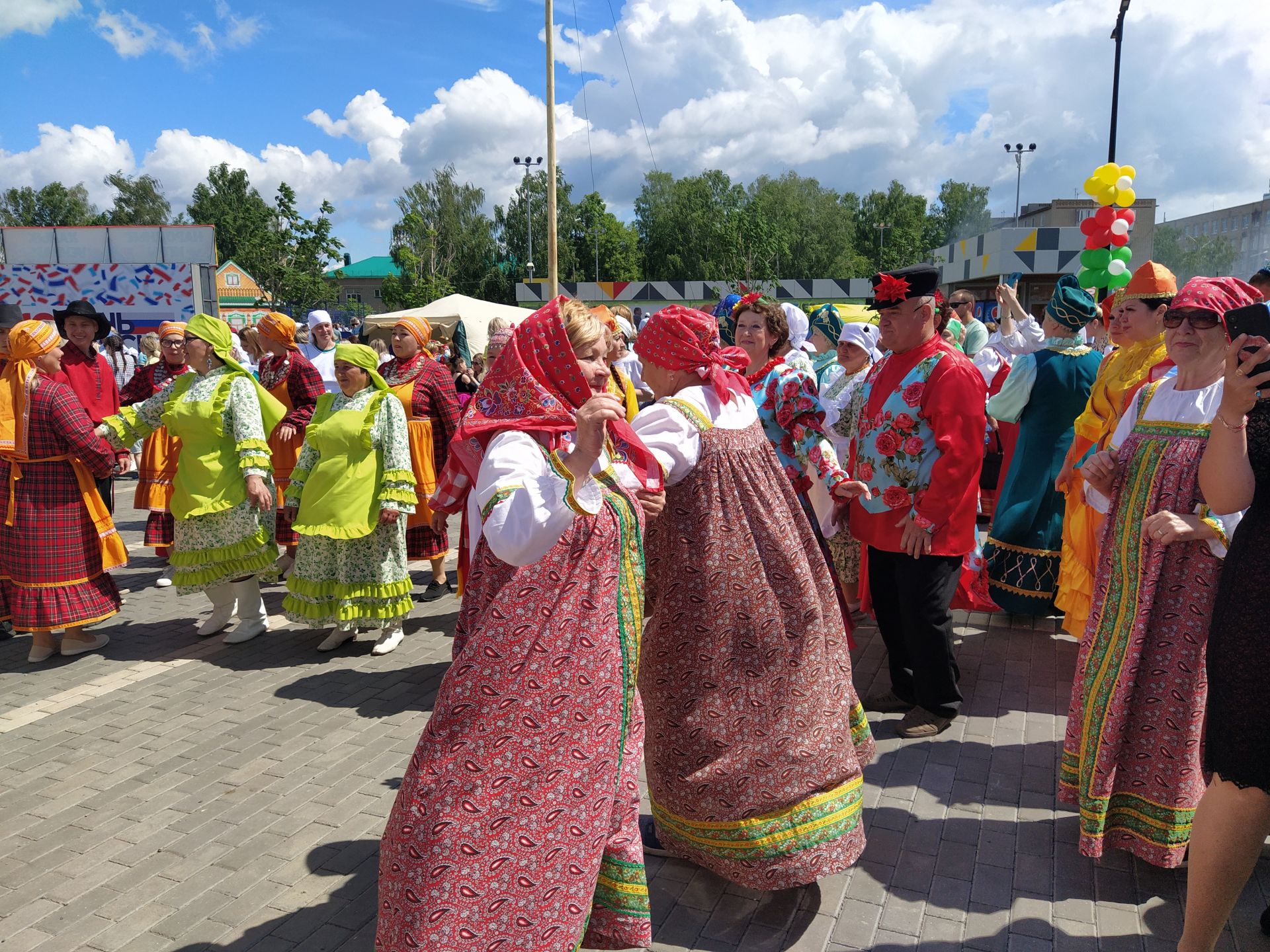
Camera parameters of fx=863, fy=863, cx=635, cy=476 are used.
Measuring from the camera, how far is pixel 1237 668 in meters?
2.19

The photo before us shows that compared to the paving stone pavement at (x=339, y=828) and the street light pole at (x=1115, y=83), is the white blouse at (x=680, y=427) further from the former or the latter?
the street light pole at (x=1115, y=83)

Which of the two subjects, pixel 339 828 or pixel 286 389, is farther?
pixel 286 389

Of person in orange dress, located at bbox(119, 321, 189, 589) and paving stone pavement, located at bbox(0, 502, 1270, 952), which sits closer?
paving stone pavement, located at bbox(0, 502, 1270, 952)

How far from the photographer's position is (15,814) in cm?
358

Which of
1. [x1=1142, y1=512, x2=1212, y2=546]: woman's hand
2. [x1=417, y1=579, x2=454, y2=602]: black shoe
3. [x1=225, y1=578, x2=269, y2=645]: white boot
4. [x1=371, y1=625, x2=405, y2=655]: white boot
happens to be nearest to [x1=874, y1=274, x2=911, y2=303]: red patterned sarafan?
[x1=1142, y1=512, x2=1212, y2=546]: woman's hand

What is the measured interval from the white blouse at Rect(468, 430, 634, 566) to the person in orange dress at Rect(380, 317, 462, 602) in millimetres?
4437

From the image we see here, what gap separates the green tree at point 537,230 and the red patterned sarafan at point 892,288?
194 feet

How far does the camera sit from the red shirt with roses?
12.0 ft

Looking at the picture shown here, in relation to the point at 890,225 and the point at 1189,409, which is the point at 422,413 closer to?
the point at 1189,409

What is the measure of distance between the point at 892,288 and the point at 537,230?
6393 centimetres

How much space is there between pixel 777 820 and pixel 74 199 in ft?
296

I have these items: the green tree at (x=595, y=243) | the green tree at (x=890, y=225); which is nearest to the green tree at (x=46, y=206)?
the green tree at (x=595, y=243)

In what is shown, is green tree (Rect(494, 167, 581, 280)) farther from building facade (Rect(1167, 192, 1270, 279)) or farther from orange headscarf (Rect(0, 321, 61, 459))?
orange headscarf (Rect(0, 321, 61, 459))

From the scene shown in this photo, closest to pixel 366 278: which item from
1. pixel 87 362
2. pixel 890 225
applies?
pixel 890 225
